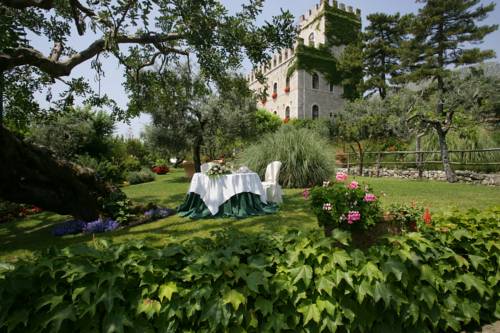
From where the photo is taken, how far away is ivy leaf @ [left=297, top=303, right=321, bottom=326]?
1510 mm

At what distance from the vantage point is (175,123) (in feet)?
44.9

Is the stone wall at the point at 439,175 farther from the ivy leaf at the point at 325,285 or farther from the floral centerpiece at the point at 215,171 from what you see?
the ivy leaf at the point at 325,285

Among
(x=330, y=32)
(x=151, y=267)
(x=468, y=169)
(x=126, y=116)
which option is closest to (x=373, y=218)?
(x=151, y=267)

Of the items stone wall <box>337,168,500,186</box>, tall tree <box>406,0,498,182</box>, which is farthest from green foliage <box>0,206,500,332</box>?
tall tree <box>406,0,498,182</box>

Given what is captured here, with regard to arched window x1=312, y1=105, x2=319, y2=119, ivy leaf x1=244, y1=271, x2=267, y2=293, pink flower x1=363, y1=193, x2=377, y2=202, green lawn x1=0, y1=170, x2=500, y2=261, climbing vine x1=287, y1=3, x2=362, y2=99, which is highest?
climbing vine x1=287, y1=3, x2=362, y2=99

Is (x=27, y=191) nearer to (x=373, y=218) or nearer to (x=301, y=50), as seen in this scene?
(x=373, y=218)

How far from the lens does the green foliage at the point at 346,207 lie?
2738 millimetres

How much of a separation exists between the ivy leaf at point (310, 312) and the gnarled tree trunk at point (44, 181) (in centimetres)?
492

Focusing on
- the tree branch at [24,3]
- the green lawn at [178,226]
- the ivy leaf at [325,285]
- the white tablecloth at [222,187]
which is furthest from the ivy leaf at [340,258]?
the tree branch at [24,3]

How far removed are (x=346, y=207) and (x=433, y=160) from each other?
12.0 meters

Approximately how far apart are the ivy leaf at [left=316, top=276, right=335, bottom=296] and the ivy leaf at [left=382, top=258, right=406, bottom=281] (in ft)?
1.11

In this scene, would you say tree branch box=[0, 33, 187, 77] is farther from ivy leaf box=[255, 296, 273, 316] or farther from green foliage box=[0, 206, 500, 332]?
ivy leaf box=[255, 296, 273, 316]

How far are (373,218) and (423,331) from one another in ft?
3.91

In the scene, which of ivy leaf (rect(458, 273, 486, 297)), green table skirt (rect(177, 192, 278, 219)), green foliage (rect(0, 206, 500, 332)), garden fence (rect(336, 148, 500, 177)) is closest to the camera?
green foliage (rect(0, 206, 500, 332))
